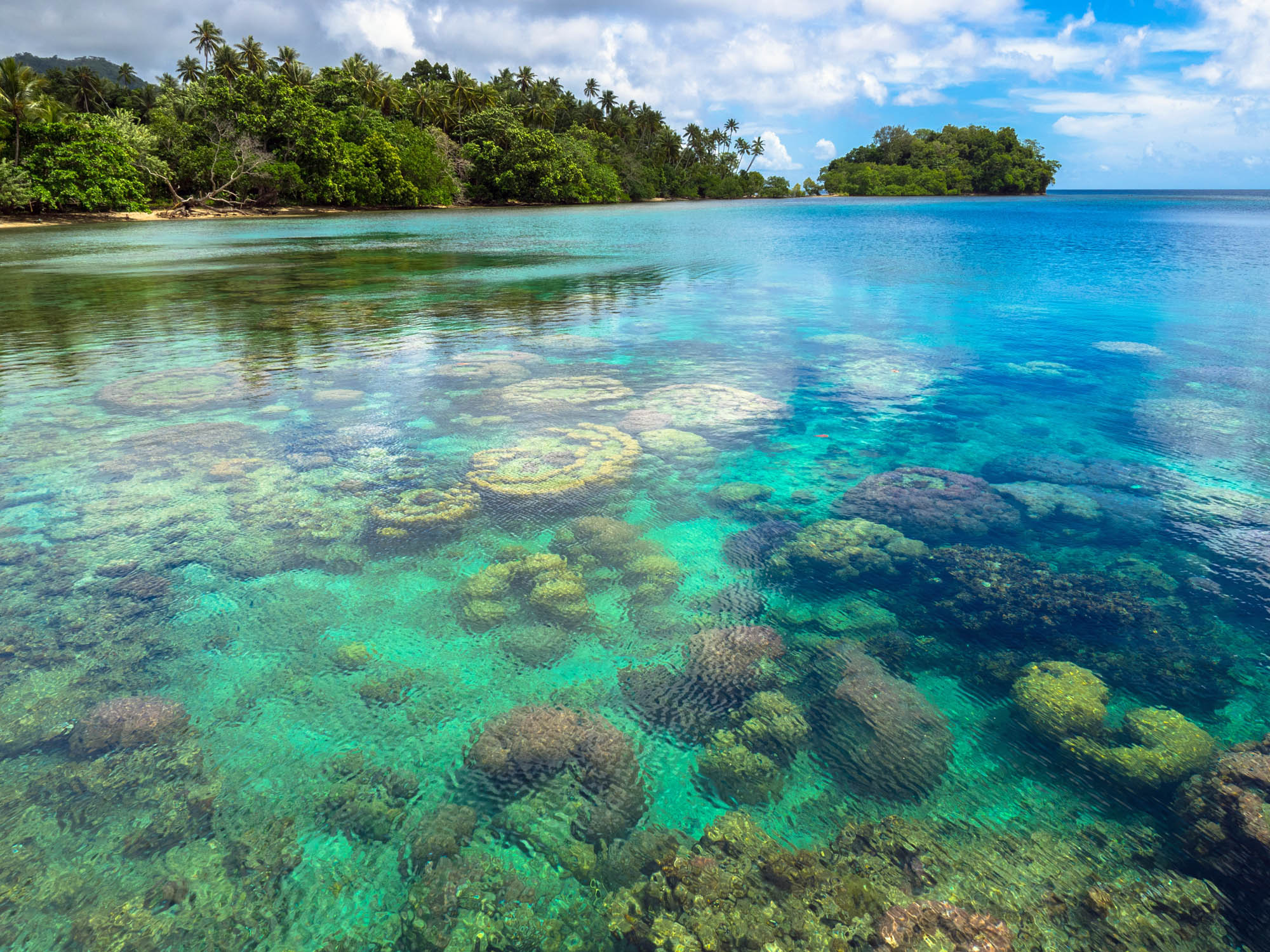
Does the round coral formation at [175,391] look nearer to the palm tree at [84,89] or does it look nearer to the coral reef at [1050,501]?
the coral reef at [1050,501]

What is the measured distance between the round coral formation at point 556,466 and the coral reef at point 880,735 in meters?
3.17

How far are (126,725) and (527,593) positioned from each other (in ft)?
7.76

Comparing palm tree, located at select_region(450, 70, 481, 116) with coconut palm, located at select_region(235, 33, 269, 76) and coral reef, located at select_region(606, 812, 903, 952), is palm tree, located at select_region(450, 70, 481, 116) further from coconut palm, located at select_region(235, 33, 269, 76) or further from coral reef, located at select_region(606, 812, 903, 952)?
coral reef, located at select_region(606, 812, 903, 952)

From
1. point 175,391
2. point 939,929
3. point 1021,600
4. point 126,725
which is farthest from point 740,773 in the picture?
point 175,391

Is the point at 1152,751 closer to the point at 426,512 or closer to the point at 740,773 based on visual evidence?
the point at 740,773

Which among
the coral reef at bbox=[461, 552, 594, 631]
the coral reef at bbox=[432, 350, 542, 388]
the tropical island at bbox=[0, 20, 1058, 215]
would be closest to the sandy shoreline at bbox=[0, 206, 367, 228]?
the tropical island at bbox=[0, 20, 1058, 215]

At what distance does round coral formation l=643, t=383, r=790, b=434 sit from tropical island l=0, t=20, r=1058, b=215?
5690 cm

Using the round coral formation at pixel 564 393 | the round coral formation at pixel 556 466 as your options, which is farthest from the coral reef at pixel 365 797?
the round coral formation at pixel 564 393

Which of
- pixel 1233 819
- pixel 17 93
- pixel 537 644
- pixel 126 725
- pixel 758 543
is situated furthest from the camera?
pixel 17 93

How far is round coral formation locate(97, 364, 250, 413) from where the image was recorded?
9.02 m

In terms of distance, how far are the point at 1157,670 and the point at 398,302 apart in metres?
17.5

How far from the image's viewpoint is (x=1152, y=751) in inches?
136

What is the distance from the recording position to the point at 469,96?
80.1 meters

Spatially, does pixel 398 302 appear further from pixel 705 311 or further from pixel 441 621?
pixel 441 621
